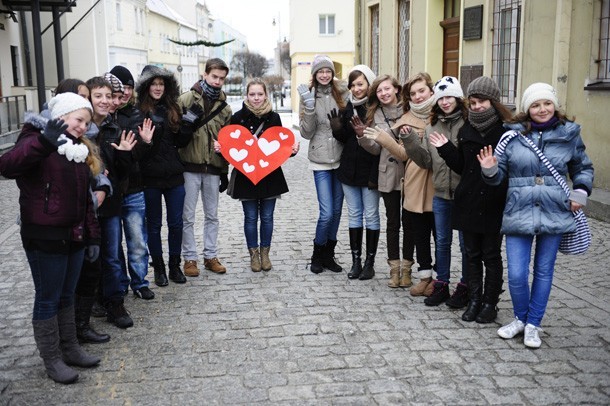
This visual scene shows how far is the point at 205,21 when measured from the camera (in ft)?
312

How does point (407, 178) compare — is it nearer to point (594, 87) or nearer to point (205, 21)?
point (594, 87)

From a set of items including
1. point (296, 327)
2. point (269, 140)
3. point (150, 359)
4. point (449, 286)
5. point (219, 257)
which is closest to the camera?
point (150, 359)

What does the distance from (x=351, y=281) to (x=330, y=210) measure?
2.48ft

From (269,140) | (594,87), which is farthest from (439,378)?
(594,87)

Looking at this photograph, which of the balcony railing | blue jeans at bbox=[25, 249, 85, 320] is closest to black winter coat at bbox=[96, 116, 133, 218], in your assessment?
blue jeans at bbox=[25, 249, 85, 320]

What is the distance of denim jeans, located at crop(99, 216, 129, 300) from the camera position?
5.41 meters

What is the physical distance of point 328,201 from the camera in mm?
6984

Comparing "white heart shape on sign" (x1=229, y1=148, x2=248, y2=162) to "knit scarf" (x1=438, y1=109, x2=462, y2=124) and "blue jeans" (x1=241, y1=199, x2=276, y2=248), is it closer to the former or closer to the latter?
"blue jeans" (x1=241, y1=199, x2=276, y2=248)

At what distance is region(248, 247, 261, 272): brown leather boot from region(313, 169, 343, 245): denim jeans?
643mm

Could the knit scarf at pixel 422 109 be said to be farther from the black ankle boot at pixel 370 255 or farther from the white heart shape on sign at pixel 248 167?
the white heart shape on sign at pixel 248 167

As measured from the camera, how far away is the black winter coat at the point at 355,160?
6.55 m

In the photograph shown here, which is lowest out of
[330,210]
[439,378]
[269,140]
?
[439,378]

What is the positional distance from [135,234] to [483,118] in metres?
3.06

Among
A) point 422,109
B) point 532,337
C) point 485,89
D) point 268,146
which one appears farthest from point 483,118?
point 268,146
